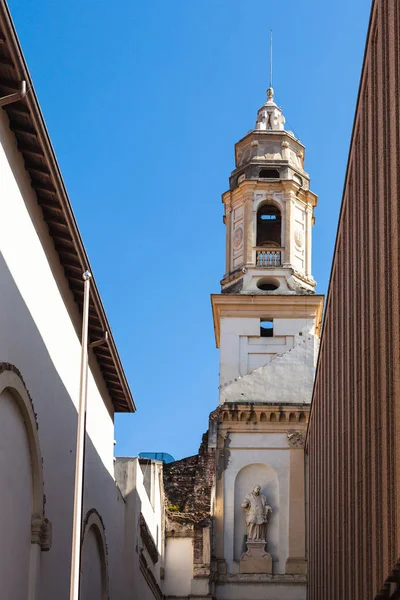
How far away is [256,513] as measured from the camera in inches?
1837

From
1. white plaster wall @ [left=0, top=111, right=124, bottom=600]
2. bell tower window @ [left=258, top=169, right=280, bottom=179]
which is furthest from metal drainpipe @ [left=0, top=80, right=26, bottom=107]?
bell tower window @ [left=258, top=169, right=280, bottom=179]

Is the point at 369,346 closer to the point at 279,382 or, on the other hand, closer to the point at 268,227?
the point at 279,382

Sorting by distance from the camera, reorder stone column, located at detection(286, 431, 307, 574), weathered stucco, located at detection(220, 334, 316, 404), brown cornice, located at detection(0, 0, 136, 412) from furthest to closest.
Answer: weathered stucco, located at detection(220, 334, 316, 404) → stone column, located at detection(286, 431, 307, 574) → brown cornice, located at detection(0, 0, 136, 412)

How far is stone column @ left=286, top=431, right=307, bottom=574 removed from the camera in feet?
151

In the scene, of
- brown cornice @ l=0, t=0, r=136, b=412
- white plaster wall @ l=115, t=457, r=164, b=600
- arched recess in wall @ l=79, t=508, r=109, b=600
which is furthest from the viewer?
white plaster wall @ l=115, t=457, r=164, b=600

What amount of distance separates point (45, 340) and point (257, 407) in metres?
25.6

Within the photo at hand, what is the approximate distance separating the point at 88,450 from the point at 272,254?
24993 millimetres

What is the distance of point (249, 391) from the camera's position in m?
49.1

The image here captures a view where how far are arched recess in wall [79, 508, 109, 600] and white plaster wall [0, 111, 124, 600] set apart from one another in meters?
0.56

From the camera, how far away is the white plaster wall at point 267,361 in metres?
49.2

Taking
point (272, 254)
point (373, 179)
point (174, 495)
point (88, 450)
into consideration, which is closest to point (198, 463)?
point (174, 495)

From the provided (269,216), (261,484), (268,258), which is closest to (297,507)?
(261,484)

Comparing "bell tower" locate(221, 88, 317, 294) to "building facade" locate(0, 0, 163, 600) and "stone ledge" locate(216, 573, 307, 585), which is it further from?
"building facade" locate(0, 0, 163, 600)

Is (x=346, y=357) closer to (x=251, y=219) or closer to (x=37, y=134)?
(x=37, y=134)
